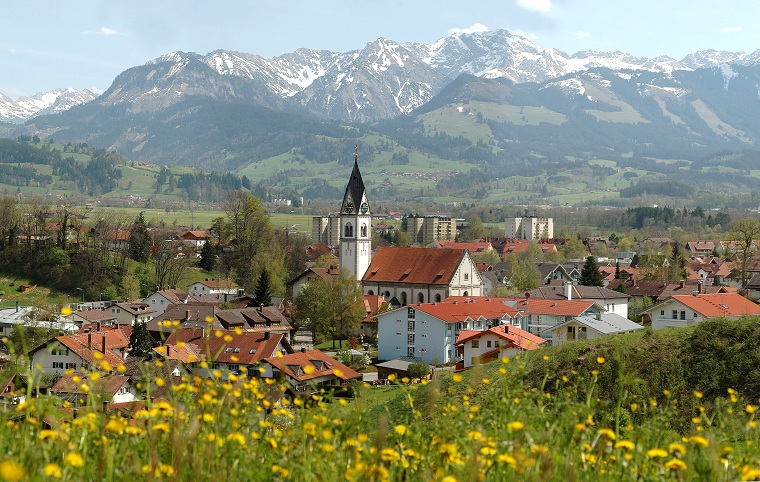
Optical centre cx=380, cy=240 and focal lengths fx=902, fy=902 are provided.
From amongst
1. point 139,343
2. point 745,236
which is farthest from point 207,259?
point 745,236

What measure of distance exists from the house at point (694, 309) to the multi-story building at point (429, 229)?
364 feet

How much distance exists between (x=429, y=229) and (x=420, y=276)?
94.7 meters

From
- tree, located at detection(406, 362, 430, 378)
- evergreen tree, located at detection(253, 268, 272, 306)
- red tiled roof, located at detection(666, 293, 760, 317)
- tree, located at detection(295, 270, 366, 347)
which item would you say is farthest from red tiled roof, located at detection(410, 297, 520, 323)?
evergreen tree, located at detection(253, 268, 272, 306)

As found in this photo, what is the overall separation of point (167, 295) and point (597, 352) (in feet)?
150

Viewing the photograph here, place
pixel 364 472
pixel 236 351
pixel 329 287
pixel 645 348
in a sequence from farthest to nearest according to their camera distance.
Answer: pixel 329 287
pixel 236 351
pixel 645 348
pixel 364 472

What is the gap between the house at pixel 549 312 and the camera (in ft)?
152

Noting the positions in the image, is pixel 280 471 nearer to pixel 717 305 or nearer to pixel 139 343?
pixel 139 343

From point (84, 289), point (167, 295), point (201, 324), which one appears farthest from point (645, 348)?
point (84, 289)

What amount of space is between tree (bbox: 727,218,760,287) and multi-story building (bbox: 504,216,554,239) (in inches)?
4131

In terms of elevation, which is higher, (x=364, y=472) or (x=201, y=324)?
(x=364, y=472)

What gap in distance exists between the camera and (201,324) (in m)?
49.8

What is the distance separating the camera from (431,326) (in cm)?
4722

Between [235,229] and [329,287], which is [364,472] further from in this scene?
[235,229]

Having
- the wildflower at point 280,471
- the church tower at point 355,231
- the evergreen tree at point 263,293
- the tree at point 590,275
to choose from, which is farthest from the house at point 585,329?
the wildflower at point 280,471
